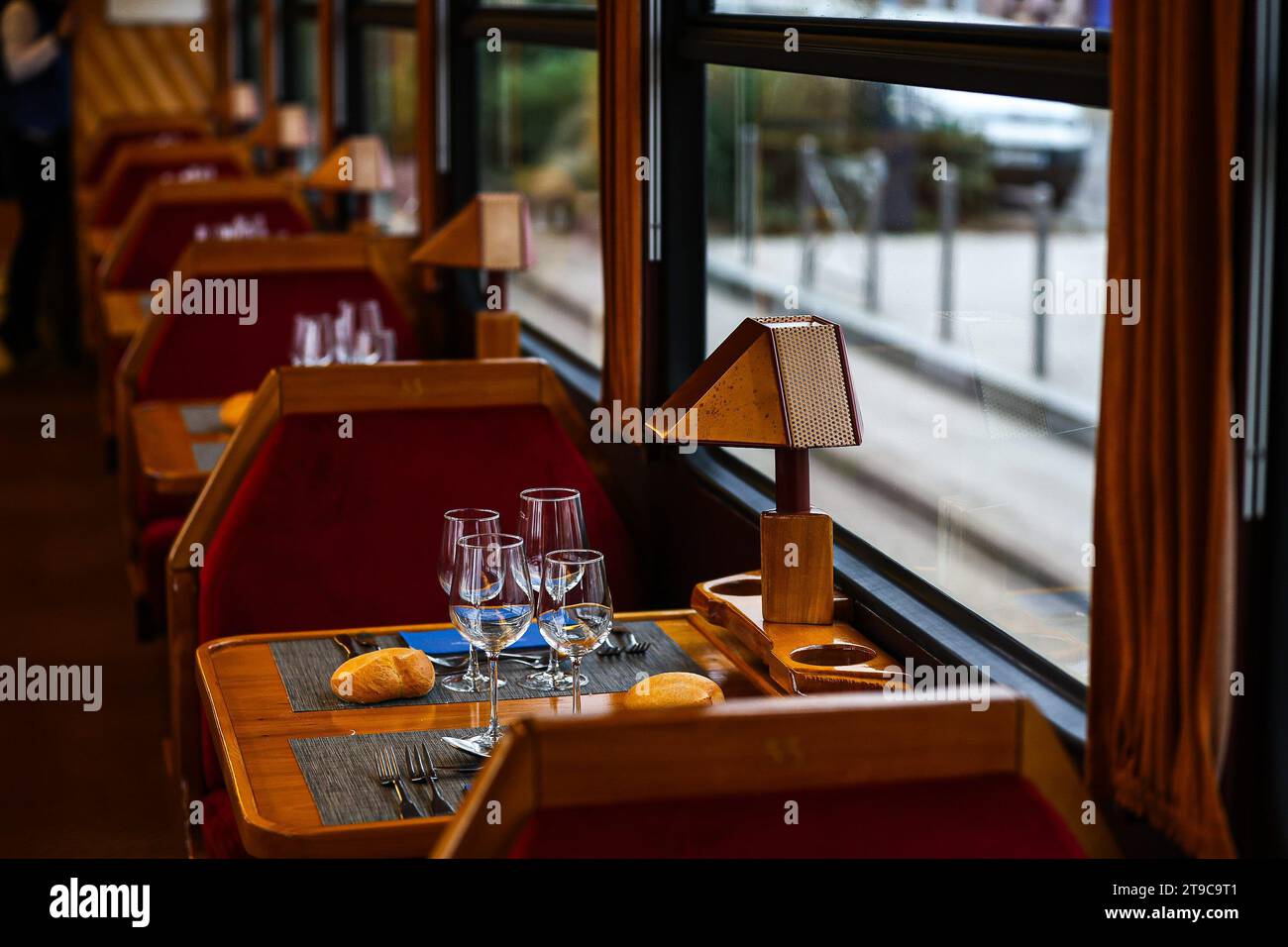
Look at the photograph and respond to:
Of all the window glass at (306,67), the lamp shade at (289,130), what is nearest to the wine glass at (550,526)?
the lamp shade at (289,130)

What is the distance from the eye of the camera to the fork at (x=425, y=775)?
159 centimetres

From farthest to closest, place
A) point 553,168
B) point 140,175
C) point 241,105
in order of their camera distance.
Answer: point 553,168, point 241,105, point 140,175

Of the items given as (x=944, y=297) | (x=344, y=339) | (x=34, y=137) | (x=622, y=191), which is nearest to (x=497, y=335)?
(x=344, y=339)

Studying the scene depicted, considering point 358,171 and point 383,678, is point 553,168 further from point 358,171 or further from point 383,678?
point 383,678

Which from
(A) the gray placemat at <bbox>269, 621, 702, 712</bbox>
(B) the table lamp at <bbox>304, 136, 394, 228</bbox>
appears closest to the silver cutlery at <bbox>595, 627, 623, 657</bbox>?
(A) the gray placemat at <bbox>269, 621, 702, 712</bbox>

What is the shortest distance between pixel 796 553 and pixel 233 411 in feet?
5.87

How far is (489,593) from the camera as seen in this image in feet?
5.86

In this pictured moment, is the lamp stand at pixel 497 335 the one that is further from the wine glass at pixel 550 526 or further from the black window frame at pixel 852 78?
the wine glass at pixel 550 526

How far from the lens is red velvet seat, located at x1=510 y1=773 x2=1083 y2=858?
3.62ft

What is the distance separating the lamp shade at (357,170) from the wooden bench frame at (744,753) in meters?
3.95

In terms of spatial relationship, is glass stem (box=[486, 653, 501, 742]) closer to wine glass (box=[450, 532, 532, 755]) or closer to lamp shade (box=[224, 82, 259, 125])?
wine glass (box=[450, 532, 532, 755])

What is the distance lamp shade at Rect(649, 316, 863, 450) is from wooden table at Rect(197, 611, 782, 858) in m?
0.31

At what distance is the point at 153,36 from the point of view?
33.5 ft
